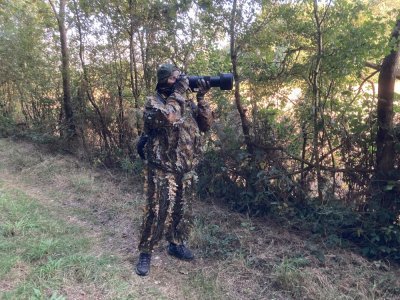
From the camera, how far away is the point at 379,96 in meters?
3.54

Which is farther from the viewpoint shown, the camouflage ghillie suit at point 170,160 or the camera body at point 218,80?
the camera body at point 218,80

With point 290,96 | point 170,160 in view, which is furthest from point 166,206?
point 290,96

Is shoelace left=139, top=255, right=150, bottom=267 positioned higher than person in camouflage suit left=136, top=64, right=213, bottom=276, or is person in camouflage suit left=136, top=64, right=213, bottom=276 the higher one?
person in camouflage suit left=136, top=64, right=213, bottom=276

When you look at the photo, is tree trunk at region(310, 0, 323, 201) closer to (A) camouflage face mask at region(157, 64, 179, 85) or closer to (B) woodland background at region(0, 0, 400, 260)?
(B) woodland background at region(0, 0, 400, 260)

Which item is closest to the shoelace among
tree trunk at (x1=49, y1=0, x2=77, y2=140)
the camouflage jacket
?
the camouflage jacket

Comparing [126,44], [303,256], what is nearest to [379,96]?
[303,256]

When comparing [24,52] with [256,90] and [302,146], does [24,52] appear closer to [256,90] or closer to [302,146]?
[256,90]

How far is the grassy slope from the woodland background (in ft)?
1.06

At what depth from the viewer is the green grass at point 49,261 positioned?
284 centimetres

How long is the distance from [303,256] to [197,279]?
3.29 ft

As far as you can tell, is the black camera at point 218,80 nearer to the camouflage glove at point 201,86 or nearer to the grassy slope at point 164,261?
the camouflage glove at point 201,86

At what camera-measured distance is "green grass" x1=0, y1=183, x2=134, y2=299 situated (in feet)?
9.31

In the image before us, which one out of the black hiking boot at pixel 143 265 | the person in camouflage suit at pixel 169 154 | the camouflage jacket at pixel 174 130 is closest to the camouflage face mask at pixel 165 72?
the person in camouflage suit at pixel 169 154

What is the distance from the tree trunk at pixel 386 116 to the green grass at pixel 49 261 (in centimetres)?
258
